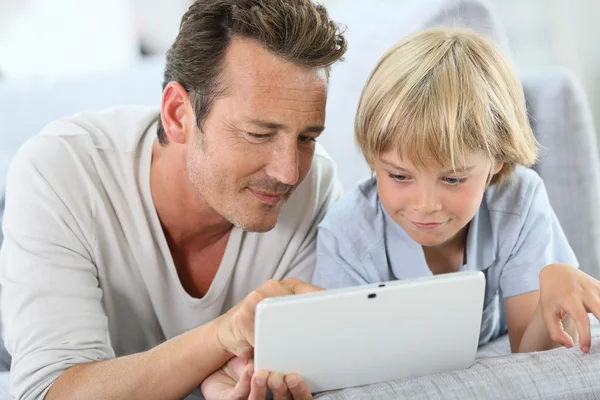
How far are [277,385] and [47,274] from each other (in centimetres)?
52

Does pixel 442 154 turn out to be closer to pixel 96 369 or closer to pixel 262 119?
pixel 262 119

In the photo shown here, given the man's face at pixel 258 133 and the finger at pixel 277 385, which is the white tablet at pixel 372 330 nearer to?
the finger at pixel 277 385

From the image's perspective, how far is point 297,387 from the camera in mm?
1071

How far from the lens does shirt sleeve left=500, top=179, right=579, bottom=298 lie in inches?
58.7

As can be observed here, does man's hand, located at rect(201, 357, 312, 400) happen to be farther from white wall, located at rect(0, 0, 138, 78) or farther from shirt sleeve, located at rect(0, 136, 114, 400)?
white wall, located at rect(0, 0, 138, 78)

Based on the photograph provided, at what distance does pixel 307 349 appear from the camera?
1055 millimetres

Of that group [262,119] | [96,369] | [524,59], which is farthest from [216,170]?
[524,59]

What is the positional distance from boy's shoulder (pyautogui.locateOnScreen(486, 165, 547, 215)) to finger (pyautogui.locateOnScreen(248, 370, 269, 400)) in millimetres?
673

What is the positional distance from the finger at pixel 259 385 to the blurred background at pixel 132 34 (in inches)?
70.6

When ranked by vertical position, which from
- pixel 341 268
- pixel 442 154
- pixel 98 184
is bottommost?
pixel 341 268

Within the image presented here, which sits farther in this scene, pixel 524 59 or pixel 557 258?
pixel 524 59

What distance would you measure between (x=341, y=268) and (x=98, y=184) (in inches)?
18.7

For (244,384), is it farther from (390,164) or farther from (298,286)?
(390,164)

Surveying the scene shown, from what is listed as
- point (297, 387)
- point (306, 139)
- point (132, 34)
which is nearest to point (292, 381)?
point (297, 387)
